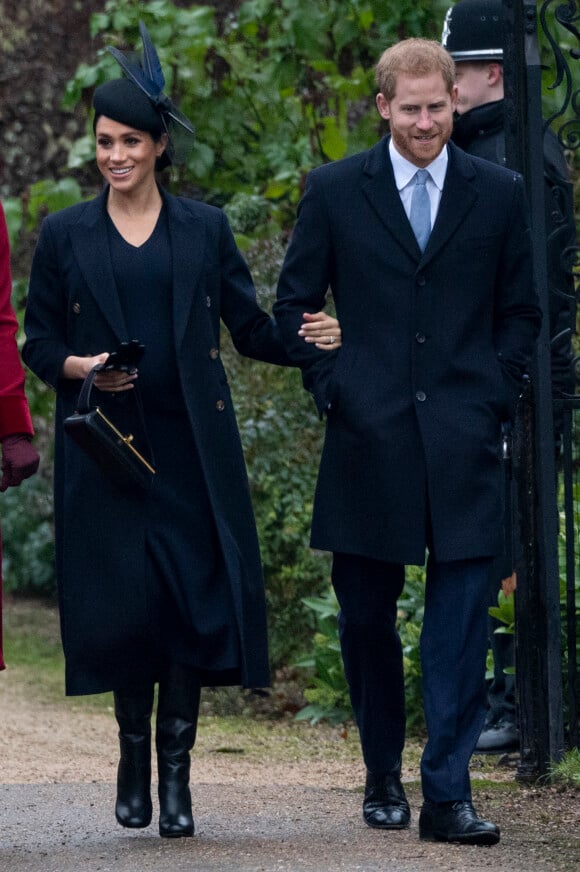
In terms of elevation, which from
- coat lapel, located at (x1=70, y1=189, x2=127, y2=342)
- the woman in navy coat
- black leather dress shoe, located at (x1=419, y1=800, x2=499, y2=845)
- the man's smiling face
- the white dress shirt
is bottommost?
black leather dress shoe, located at (x1=419, y1=800, x2=499, y2=845)

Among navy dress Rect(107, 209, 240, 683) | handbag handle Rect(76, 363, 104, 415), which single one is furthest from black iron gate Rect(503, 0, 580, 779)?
handbag handle Rect(76, 363, 104, 415)

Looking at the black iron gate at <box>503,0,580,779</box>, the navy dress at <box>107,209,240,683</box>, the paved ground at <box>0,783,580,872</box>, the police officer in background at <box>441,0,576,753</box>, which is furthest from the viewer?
the police officer in background at <box>441,0,576,753</box>

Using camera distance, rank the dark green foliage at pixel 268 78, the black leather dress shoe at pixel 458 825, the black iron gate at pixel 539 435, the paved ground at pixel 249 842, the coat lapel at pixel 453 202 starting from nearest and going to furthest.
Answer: the paved ground at pixel 249 842
the black leather dress shoe at pixel 458 825
the coat lapel at pixel 453 202
the black iron gate at pixel 539 435
the dark green foliage at pixel 268 78

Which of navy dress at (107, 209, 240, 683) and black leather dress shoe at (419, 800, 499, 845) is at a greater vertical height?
navy dress at (107, 209, 240, 683)

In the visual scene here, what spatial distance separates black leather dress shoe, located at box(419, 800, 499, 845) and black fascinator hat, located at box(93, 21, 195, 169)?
1794 millimetres

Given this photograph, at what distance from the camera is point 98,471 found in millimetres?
4797

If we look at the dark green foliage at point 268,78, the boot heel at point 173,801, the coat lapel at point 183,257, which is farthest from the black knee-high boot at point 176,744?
the dark green foliage at point 268,78

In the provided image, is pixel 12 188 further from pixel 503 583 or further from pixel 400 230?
pixel 400 230

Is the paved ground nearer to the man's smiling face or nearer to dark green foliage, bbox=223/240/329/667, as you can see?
the man's smiling face

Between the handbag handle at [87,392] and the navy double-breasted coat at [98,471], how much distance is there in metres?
0.19

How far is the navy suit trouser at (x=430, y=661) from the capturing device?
4.61m

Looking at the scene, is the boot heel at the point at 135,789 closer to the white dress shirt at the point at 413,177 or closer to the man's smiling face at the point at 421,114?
the white dress shirt at the point at 413,177

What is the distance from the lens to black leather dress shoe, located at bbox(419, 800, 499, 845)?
4.57 metres

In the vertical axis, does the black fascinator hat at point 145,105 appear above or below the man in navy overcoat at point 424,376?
above
